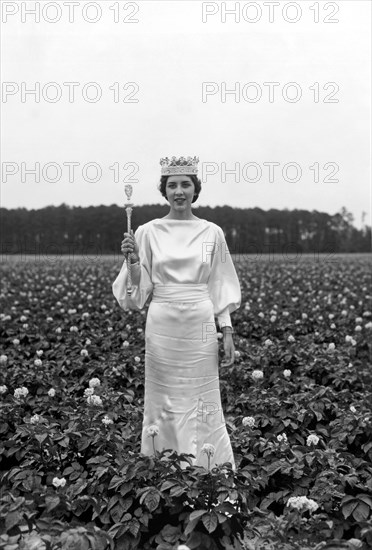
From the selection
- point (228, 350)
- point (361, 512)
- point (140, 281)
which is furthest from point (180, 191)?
point (361, 512)

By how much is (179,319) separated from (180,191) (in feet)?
2.27

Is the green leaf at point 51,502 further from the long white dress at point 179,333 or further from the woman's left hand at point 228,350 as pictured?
the woman's left hand at point 228,350

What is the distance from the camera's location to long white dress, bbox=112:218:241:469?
12.5 feet

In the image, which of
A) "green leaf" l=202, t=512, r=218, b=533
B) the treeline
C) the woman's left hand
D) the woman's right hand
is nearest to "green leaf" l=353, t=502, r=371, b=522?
"green leaf" l=202, t=512, r=218, b=533

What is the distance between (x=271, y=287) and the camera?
1612 centimetres

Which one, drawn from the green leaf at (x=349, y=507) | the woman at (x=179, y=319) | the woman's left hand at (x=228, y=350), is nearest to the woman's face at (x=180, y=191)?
the woman at (x=179, y=319)

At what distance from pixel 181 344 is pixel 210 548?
1.13 metres

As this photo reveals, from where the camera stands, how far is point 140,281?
387 cm

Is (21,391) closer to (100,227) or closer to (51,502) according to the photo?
(51,502)

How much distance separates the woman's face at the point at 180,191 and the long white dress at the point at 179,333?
0.33 ft

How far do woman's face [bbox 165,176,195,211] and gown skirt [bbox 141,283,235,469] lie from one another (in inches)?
17.5

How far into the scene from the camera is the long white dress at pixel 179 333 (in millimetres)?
3814

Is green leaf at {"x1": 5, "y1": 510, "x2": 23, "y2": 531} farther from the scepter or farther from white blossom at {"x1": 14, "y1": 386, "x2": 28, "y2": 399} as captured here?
white blossom at {"x1": 14, "y1": 386, "x2": 28, "y2": 399}

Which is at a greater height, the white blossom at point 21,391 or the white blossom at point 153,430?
the white blossom at point 153,430
